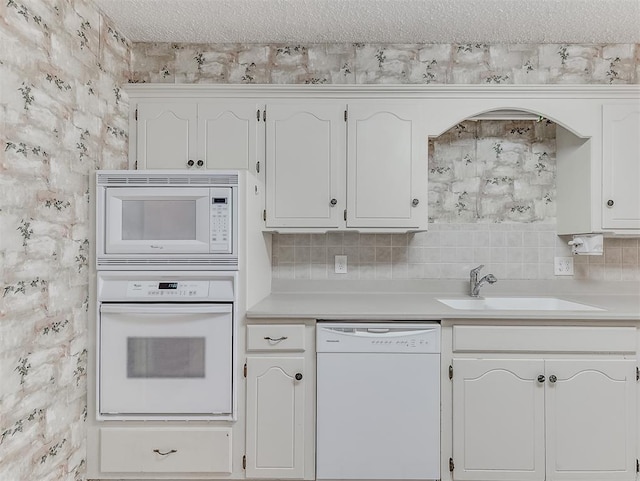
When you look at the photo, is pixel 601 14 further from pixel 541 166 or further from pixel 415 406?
pixel 415 406

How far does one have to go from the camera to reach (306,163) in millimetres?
2318

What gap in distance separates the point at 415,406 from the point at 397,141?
135 centimetres

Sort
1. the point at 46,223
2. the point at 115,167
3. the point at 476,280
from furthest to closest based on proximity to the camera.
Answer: the point at 476,280 → the point at 115,167 → the point at 46,223

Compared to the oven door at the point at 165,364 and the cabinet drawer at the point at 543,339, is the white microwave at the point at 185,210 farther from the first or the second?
the cabinet drawer at the point at 543,339

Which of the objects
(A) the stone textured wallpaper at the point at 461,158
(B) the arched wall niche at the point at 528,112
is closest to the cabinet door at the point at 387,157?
(B) the arched wall niche at the point at 528,112

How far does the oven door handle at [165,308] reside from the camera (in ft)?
6.37

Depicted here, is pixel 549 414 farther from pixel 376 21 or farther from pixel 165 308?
pixel 376 21

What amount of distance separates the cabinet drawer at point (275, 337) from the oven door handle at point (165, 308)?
170 mm

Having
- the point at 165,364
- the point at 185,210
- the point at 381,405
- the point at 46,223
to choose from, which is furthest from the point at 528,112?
the point at 46,223

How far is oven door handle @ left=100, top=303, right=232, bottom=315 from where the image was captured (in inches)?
76.5

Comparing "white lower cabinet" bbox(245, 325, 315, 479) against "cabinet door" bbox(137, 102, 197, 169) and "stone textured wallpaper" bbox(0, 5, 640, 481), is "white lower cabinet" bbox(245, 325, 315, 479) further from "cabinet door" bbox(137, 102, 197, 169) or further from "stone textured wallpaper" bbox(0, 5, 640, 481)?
"cabinet door" bbox(137, 102, 197, 169)

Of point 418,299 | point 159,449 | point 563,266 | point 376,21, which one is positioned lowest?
point 159,449

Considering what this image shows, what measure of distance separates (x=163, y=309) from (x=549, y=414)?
183cm

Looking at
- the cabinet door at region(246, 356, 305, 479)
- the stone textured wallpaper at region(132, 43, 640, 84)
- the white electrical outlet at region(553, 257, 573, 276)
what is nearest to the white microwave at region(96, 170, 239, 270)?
the cabinet door at region(246, 356, 305, 479)
